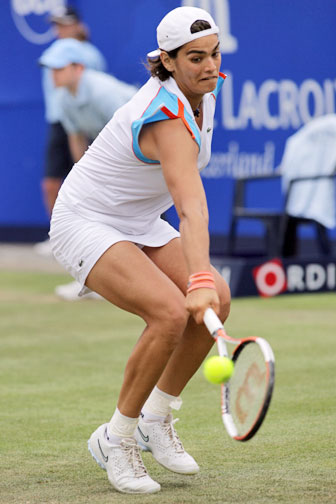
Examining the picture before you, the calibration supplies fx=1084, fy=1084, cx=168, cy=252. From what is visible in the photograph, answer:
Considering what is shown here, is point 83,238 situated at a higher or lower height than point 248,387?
higher

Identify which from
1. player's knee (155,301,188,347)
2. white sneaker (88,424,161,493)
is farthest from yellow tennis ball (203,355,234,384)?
white sneaker (88,424,161,493)

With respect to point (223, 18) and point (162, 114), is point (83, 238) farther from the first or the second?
point (223, 18)

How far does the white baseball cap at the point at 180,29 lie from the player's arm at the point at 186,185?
294 millimetres

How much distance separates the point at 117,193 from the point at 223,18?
802 centimetres

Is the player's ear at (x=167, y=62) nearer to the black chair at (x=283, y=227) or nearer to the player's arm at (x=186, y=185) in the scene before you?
the player's arm at (x=186, y=185)

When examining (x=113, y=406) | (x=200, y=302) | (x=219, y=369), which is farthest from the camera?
(x=113, y=406)

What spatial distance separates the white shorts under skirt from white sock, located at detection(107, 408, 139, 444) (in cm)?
53

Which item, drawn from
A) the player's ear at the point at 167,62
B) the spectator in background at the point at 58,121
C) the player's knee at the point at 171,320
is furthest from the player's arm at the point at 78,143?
the player's knee at the point at 171,320

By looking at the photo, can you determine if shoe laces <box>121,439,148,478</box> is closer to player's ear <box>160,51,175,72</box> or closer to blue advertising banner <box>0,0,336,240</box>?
Result: player's ear <box>160,51,175,72</box>

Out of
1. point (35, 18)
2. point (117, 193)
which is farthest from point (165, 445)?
point (35, 18)

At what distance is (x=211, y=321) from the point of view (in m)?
3.50

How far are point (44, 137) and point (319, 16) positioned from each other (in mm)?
3982

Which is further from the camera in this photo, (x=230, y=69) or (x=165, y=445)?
(x=230, y=69)

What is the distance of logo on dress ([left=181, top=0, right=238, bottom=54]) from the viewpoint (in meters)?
11.7
